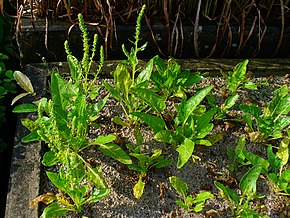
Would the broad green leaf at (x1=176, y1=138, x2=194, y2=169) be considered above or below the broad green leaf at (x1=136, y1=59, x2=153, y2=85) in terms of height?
below

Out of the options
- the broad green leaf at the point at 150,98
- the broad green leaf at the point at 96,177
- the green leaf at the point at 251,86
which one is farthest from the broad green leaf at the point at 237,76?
the broad green leaf at the point at 96,177

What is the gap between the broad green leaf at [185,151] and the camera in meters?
1.84

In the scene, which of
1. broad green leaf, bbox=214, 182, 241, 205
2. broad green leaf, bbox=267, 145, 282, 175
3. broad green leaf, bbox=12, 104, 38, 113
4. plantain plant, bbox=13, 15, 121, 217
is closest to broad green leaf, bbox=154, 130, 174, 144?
plantain plant, bbox=13, 15, 121, 217

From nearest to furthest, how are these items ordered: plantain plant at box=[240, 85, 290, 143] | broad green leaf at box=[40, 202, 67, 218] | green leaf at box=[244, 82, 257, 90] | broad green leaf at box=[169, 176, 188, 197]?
1. broad green leaf at box=[40, 202, 67, 218]
2. broad green leaf at box=[169, 176, 188, 197]
3. plantain plant at box=[240, 85, 290, 143]
4. green leaf at box=[244, 82, 257, 90]

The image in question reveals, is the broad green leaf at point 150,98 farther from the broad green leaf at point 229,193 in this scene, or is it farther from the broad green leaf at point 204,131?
the broad green leaf at point 229,193

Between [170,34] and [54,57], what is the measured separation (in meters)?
0.57

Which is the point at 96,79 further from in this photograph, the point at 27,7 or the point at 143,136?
the point at 27,7

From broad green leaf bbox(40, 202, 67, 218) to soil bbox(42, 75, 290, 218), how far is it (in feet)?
0.24

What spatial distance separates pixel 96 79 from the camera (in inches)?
90.4

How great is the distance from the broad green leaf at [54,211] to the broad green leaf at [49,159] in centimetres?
16

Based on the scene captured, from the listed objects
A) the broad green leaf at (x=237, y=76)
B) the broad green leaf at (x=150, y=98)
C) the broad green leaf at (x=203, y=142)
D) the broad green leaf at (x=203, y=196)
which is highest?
the broad green leaf at (x=237, y=76)

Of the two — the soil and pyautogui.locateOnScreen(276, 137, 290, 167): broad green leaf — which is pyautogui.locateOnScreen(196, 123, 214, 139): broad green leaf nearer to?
the soil

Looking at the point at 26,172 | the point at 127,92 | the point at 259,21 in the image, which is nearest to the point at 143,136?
the point at 127,92

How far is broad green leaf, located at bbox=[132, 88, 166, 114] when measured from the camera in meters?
1.99
